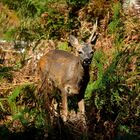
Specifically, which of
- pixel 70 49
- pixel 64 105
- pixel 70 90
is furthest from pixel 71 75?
pixel 70 49

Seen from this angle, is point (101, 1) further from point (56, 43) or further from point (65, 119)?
point (65, 119)

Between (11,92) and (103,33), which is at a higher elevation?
(103,33)

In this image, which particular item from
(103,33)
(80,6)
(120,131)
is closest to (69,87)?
(120,131)

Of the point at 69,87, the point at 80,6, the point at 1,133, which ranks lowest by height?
the point at 1,133

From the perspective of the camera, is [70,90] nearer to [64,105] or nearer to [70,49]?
[64,105]

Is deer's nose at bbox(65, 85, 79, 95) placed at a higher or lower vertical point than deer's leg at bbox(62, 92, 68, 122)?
higher

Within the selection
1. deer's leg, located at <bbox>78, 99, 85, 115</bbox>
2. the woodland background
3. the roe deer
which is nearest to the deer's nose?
the roe deer

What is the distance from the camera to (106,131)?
7242 millimetres

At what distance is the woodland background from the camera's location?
729 cm

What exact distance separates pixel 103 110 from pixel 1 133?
64.2 inches

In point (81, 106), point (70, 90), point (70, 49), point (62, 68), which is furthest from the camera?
point (70, 49)

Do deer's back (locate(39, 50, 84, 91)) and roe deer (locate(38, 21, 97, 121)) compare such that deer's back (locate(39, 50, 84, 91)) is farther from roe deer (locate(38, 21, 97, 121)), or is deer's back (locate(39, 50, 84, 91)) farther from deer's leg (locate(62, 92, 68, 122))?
deer's leg (locate(62, 92, 68, 122))

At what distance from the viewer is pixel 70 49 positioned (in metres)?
9.91

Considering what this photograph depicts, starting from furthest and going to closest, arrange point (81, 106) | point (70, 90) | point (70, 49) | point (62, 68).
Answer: point (70, 49) < point (62, 68) < point (81, 106) < point (70, 90)
